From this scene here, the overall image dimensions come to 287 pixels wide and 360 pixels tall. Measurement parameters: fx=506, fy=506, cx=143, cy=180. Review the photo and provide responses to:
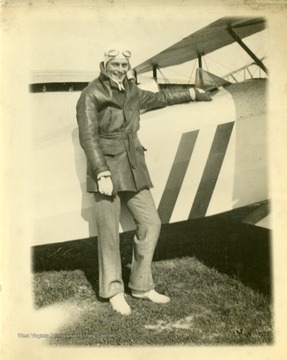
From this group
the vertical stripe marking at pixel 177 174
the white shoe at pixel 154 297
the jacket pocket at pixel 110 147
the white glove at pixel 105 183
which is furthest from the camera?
the vertical stripe marking at pixel 177 174

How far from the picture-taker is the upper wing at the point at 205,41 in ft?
10.6

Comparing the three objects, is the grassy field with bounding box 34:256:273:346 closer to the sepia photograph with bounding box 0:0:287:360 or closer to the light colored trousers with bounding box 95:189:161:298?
the sepia photograph with bounding box 0:0:287:360

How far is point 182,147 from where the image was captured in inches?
134

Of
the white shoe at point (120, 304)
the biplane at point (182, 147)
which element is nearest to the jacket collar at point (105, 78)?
the biplane at point (182, 147)

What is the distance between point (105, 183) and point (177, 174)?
1.85ft

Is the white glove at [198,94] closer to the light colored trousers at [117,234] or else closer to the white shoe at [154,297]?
the light colored trousers at [117,234]

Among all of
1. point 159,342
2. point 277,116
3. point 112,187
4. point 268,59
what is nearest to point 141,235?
point 112,187

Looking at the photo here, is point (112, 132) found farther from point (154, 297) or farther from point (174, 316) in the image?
point (174, 316)

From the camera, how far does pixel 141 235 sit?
3.26m

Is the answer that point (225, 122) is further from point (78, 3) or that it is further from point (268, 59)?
point (78, 3)

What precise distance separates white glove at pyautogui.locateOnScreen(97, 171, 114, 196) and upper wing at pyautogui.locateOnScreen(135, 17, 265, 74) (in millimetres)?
772

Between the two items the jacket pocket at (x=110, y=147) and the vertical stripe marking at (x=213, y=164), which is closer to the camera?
the jacket pocket at (x=110, y=147)

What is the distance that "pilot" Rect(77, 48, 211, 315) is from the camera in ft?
10.2

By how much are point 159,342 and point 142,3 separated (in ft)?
6.94
